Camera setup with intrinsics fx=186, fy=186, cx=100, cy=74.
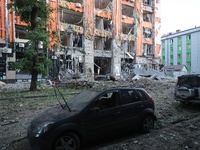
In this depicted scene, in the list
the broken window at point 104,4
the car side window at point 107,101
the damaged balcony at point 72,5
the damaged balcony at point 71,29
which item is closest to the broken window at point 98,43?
the damaged balcony at point 71,29

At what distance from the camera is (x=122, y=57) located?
3036cm

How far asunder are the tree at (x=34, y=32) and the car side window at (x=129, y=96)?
29.4 ft

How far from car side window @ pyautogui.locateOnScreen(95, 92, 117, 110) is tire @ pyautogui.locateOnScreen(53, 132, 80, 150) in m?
1.01

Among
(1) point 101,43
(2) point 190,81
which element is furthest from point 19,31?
(2) point 190,81

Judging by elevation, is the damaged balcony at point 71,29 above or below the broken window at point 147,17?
below

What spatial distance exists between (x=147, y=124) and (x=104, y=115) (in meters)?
1.75

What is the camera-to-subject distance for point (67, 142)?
4.27m

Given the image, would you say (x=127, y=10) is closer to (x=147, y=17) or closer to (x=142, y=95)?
(x=147, y=17)

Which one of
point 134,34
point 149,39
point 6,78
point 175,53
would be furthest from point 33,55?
point 175,53

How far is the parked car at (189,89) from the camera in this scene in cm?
834

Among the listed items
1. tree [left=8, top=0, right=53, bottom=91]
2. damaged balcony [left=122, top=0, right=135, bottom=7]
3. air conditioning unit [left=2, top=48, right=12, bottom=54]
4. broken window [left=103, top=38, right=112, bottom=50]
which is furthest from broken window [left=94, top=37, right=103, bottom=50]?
tree [left=8, top=0, right=53, bottom=91]

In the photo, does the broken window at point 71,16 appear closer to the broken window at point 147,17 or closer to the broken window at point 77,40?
the broken window at point 77,40

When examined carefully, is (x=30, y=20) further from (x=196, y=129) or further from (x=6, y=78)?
(x=196, y=129)

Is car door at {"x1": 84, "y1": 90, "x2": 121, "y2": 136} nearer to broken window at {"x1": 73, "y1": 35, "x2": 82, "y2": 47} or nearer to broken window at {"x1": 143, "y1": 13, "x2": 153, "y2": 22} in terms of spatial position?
broken window at {"x1": 73, "y1": 35, "x2": 82, "y2": 47}
